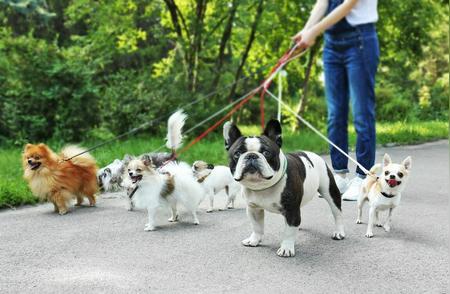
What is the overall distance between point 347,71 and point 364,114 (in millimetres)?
491

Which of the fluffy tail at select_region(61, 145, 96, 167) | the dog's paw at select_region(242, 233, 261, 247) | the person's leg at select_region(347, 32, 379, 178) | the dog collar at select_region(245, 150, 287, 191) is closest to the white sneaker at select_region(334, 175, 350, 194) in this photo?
the person's leg at select_region(347, 32, 379, 178)

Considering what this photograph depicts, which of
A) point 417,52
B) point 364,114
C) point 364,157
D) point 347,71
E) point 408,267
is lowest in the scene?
point 408,267

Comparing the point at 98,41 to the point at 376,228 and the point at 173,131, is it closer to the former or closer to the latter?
the point at 173,131

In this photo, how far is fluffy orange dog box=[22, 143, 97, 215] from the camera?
5.70 m

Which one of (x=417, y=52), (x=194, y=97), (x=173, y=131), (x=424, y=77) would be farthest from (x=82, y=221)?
(x=424, y=77)

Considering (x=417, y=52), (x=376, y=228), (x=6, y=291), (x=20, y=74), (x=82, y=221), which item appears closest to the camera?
(x=6, y=291)

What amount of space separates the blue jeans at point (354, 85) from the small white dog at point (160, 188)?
1782mm

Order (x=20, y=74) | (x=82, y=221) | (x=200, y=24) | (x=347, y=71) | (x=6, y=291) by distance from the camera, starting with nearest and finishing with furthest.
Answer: (x=6, y=291), (x=82, y=221), (x=347, y=71), (x=20, y=74), (x=200, y=24)

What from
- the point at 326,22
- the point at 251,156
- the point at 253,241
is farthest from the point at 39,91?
the point at 251,156

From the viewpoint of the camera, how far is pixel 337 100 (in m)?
5.95

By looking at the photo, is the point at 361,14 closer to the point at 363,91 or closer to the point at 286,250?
the point at 363,91

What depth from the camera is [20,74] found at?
11258 millimetres

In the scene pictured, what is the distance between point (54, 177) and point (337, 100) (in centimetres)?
313

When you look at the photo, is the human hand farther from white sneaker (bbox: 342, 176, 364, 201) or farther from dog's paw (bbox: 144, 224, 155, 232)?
dog's paw (bbox: 144, 224, 155, 232)
